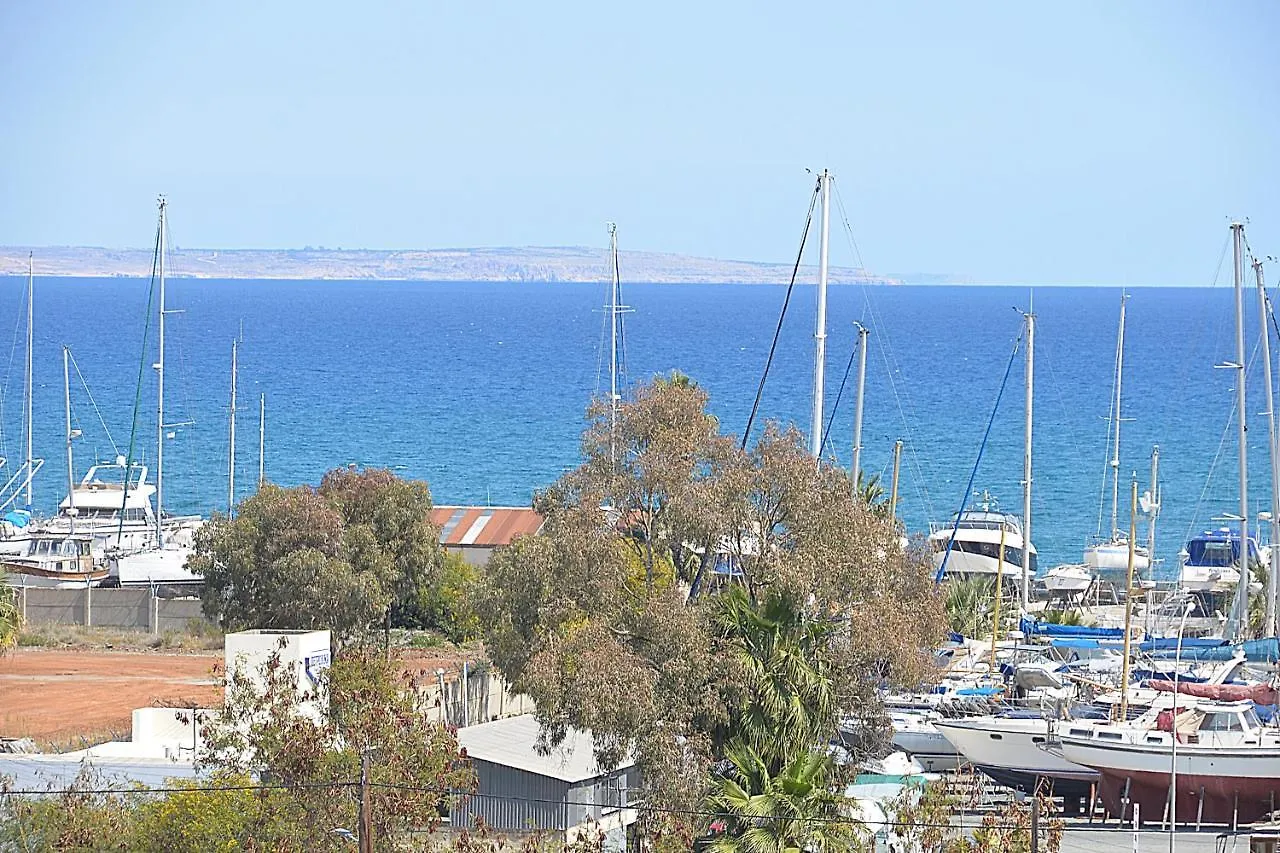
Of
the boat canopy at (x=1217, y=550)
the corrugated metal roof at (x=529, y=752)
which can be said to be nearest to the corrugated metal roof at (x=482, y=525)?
the boat canopy at (x=1217, y=550)

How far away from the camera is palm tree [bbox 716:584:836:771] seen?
21578 millimetres

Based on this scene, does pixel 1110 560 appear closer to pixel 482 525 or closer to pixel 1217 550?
pixel 1217 550

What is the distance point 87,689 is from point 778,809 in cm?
2211

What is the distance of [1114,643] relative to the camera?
1508 inches

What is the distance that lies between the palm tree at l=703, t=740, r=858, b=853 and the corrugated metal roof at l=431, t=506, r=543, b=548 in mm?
28003

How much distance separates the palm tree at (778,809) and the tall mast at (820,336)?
946 cm

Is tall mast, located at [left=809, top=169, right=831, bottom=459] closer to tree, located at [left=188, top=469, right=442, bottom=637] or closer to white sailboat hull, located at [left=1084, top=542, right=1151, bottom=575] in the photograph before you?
tree, located at [left=188, top=469, right=442, bottom=637]

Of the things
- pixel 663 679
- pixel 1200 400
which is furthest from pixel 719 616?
pixel 1200 400

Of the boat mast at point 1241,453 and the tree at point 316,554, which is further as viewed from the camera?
the boat mast at point 1241,453

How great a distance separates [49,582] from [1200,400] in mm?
103618

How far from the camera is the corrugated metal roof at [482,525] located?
49.6 m

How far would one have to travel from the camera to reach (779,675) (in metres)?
21.7

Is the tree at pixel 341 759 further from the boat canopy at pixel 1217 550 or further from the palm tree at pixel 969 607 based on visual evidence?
the boat canopy at pixel 1217 550

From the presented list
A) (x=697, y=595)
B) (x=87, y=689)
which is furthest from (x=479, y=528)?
(x=697, y=595)
